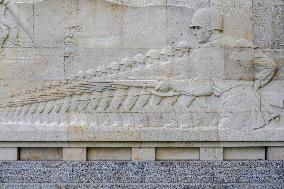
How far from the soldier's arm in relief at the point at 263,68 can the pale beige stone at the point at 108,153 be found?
225 centimetres

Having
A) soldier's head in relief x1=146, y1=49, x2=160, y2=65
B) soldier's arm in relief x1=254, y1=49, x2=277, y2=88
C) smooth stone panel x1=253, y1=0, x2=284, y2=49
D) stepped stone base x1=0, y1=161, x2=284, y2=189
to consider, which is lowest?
stepped stone base x1=0, y1=161, x2=284, y2=189

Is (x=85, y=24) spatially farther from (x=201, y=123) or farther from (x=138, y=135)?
(x=201, y=123)

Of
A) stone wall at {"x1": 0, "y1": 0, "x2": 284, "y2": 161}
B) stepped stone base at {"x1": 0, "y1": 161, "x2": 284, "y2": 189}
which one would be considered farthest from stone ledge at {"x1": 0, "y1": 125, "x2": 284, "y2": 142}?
stepped stone base at {"x1": 0, "y1": 161, "x2": 284, "y2": 189}

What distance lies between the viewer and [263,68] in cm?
702

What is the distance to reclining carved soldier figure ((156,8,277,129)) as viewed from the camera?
6.98 m

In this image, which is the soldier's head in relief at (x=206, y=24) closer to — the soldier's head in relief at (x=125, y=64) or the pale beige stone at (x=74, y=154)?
the soldier's head in relief at (x=125, y=64)

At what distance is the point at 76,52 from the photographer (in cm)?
708

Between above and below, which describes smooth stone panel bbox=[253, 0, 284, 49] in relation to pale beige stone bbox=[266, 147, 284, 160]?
above

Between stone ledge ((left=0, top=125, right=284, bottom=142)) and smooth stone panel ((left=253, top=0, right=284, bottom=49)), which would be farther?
smooth stone panel ((left=253, top=0, right=284, bottom=49))

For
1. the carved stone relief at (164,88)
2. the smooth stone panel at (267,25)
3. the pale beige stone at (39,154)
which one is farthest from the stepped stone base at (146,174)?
the smooth stone panel at (267,25)

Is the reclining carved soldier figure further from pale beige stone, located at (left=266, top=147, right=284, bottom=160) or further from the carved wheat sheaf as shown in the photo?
pale beige stone, located at (left=266, top=147, right=284, bottom=160)

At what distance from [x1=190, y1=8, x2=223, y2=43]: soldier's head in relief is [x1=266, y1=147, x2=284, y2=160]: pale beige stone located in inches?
75.4

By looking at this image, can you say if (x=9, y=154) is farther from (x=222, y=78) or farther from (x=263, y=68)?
(x=263, y=68)

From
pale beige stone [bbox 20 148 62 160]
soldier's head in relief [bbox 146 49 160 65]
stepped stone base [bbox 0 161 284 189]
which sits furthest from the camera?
pale beige stone [bbox 20 148 62 160]
